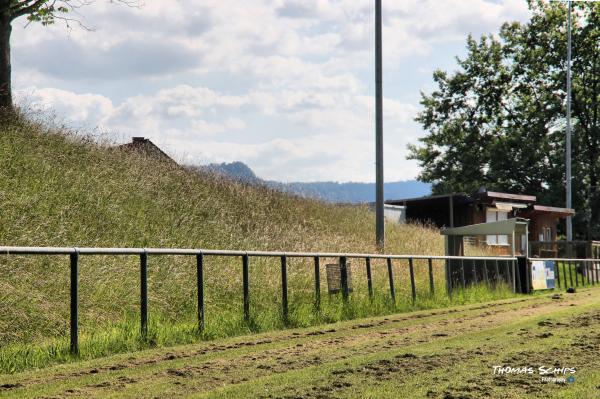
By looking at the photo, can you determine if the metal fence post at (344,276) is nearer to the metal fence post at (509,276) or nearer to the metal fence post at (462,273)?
the metal fence post at (462,273)

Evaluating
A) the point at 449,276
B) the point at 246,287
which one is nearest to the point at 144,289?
the point at 246,287

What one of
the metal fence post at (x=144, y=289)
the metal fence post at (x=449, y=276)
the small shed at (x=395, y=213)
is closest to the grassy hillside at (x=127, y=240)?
the metal fence post at (x=144, y=289)

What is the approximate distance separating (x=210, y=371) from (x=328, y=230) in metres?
24.0

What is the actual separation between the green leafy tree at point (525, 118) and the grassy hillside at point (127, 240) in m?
27.9

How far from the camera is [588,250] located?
40.5 m

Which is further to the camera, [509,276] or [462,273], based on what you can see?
[509,276]

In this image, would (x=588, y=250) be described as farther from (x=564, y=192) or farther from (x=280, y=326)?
(x=280, y=326)

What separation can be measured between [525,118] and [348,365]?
56.1 meters

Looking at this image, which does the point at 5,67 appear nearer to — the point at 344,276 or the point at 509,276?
the point at 344,276

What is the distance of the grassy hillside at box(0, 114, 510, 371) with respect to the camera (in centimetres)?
1310

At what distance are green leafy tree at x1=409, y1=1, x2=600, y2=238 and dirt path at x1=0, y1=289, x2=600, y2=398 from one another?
152 feet

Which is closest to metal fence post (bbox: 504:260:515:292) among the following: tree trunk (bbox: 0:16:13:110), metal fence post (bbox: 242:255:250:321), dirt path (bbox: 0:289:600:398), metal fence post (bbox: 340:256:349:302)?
metal fence post (bbox: 340:256:349:302)

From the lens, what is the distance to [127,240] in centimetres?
2044

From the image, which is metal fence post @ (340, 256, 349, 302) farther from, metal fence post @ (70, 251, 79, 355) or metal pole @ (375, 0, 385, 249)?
metal pole @ (375, 0, 385, 249)
